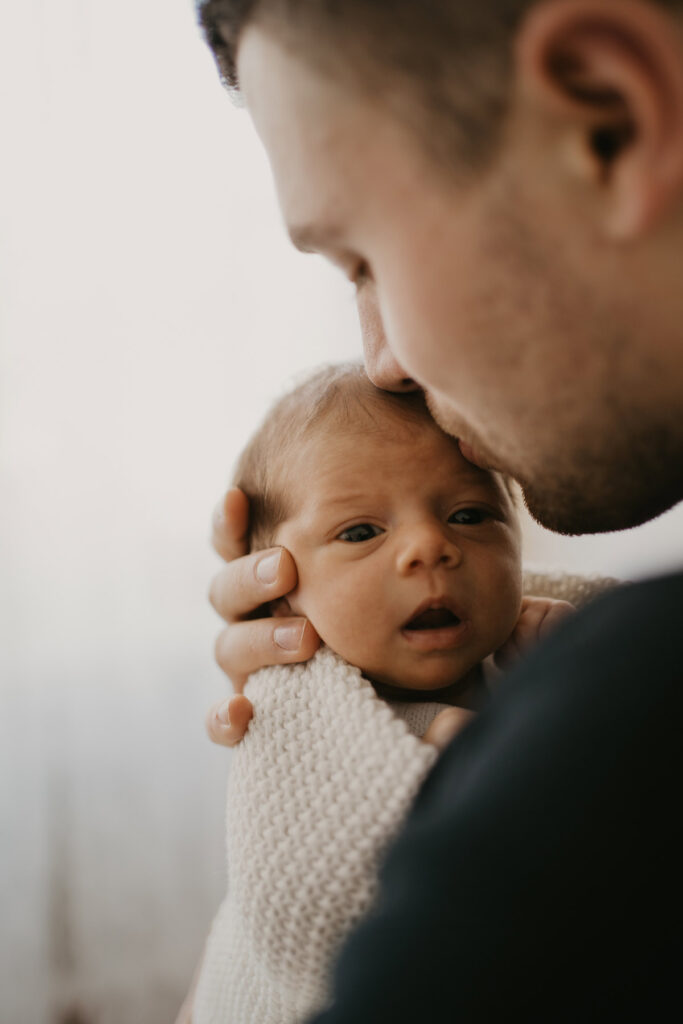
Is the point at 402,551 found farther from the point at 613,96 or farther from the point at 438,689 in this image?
the point at 613,96

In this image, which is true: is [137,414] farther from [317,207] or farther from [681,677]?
[681,677]

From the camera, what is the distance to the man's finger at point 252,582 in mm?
1012

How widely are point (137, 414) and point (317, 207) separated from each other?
104cm

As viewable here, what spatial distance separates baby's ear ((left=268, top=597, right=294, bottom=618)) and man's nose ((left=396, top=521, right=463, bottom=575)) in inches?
7.9

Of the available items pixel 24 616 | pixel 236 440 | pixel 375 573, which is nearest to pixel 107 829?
pixel 24 616

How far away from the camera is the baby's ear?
1064 millimetres

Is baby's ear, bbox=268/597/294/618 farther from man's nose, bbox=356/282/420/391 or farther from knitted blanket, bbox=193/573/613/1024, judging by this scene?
man's nose, bbox=356/282/420/391

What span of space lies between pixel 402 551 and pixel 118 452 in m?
0.87

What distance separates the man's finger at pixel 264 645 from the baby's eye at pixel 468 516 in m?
0.22

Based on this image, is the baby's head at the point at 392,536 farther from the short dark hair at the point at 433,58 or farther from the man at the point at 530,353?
the short dark hair at the point at 433,58

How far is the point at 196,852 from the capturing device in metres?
1.76

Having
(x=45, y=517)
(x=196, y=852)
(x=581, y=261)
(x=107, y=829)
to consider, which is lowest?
(x=196, y=852)

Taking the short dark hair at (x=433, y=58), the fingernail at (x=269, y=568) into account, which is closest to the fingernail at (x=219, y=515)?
the fingernail at (x=269, y=568)

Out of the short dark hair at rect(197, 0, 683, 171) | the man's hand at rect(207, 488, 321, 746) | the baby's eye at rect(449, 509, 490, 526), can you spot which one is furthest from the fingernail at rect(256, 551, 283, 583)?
the short dark hair at rect(197, 0, 683, 171)
